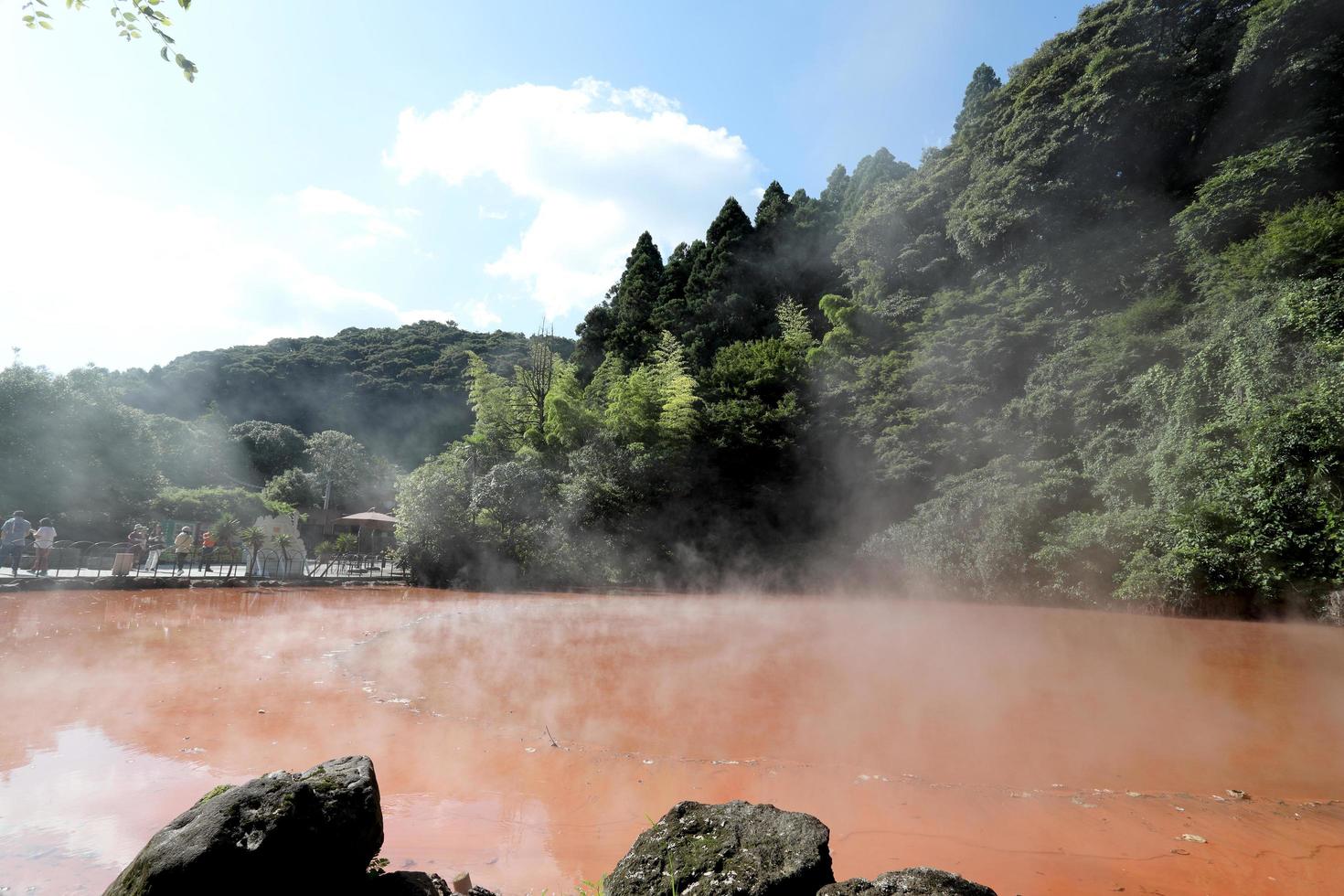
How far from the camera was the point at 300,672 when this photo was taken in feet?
20.0

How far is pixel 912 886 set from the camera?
1732 mm

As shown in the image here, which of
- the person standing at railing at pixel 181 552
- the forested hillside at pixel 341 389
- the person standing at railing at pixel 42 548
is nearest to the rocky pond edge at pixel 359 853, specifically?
the person standing at railing at pixel 42 548

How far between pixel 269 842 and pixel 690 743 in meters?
3.03

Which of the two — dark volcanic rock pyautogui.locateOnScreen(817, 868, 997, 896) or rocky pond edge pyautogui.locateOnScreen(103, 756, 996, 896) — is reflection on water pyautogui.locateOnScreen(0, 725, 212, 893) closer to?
rocky pond edge pyautogui.locateOnScreen(103, 756, 996, 896)

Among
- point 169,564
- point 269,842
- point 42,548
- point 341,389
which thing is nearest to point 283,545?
point 169,564

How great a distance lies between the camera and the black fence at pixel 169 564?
13141 millimetres

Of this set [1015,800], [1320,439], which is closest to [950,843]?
[1015,800]

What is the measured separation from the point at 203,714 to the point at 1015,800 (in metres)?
5.22

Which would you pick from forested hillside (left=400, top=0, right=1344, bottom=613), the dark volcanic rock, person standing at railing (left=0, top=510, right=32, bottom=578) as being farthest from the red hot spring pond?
person standing at railing (left=0, top=510, right=32, bottom=578)

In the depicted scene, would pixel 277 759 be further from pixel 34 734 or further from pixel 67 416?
pixel 67 416

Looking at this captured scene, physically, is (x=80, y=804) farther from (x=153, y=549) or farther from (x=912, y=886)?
(x=153, y=549)

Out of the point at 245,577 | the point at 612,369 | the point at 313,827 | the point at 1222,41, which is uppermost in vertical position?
the point at 1222,41

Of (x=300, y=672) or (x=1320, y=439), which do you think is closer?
(x=300, y=672)

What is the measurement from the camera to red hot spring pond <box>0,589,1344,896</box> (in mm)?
2967
